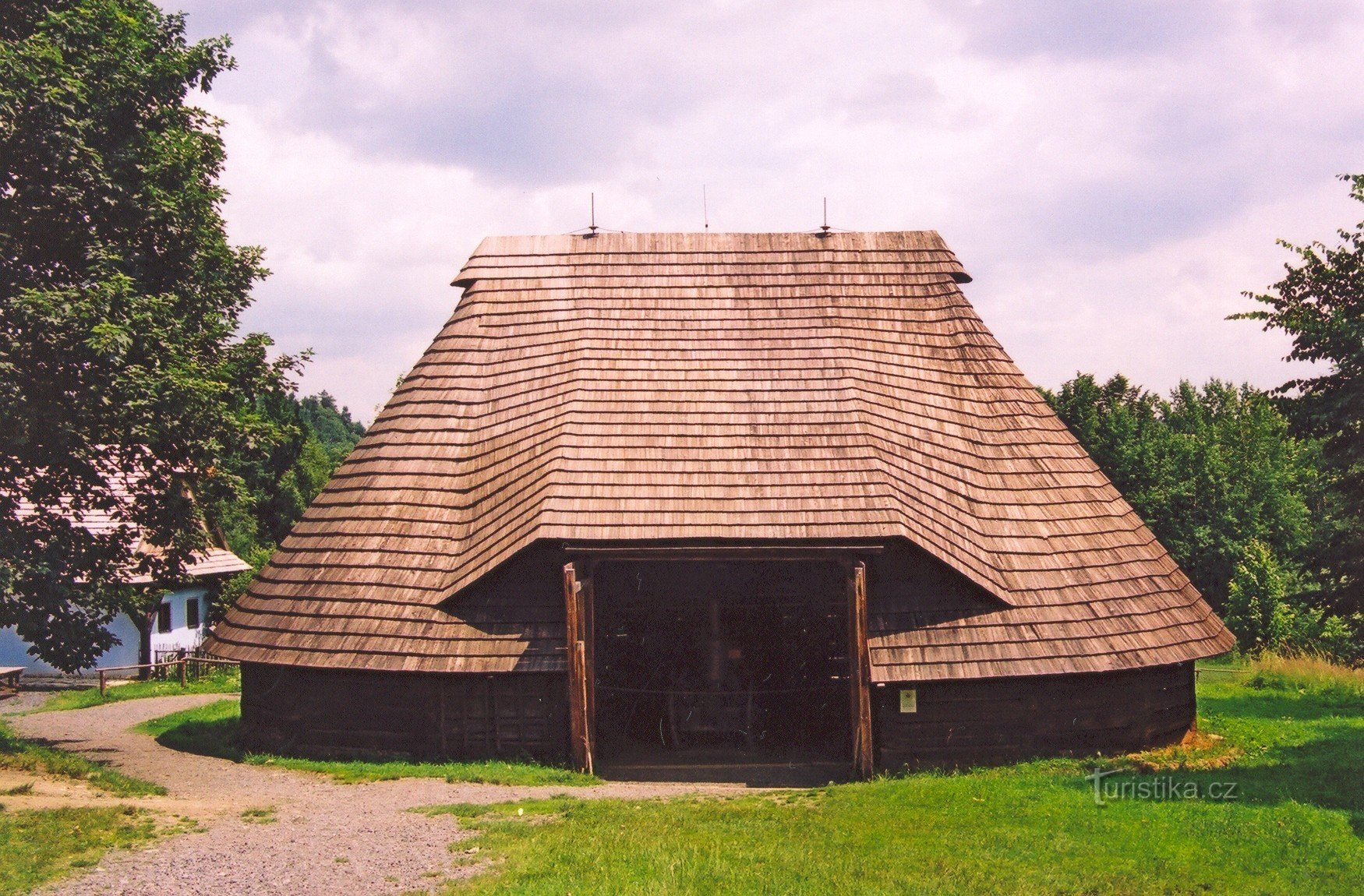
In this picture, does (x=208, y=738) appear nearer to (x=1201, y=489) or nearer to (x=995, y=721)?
(x=995, y=721)

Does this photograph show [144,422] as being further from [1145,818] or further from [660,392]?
[1145,818]

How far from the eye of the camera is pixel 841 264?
69.5ft

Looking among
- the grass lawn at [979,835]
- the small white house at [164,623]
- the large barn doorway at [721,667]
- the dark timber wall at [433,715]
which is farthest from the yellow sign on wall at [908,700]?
the small white house at [164,623]

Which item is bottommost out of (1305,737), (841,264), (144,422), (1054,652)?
(1305,737)

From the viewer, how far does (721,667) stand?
1880cm

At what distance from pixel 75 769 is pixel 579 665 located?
6865 mm

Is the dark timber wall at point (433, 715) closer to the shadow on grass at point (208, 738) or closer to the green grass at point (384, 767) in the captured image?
the green grass at point (384, 767)

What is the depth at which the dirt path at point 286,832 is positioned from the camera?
1050cm

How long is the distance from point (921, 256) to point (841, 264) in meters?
1.63

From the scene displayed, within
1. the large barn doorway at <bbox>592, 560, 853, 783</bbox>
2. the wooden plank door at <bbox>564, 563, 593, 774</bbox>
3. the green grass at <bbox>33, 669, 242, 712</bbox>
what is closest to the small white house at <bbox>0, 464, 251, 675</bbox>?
the green grass at <bbox>33, 669, 242, 712</bbox>

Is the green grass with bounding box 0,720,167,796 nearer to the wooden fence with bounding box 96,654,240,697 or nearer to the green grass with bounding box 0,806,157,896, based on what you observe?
the green grass with bounding box 0,806,157,896

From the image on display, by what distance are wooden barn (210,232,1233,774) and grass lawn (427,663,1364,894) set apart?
5.61ft

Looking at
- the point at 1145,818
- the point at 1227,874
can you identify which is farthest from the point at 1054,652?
the point at 1227,874

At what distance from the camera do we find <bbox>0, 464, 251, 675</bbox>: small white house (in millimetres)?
28953
